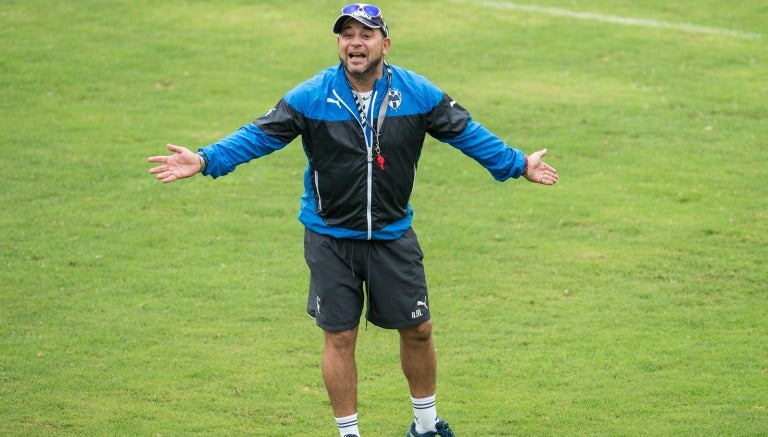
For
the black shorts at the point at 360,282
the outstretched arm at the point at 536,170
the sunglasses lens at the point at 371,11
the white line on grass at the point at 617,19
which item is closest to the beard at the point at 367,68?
the sunglasses lens at the point at 371,11

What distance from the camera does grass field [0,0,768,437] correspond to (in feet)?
28.4

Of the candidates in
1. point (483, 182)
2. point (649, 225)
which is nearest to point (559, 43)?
point (483, 182)

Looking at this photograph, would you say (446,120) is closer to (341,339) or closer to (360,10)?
(360,10)

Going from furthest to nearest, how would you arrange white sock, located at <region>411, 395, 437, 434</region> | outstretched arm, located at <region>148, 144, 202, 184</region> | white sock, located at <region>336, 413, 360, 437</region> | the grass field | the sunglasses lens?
the grass field < white sock, located at <region>411, 395, 437, 434</region> < white sock, located at <region>336, 413, 360, 437</region> < the sunglasses lens < outstretched arm, located at <region>148, 144, 202, 184</region>

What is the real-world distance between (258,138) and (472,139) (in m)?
1.30

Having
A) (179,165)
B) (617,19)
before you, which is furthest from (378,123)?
(617,19)

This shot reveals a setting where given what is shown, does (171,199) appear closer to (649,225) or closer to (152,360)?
(152,360)

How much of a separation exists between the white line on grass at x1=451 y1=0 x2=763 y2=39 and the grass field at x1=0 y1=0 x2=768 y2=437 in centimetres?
6

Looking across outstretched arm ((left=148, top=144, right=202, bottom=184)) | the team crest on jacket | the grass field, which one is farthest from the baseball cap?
the grass field

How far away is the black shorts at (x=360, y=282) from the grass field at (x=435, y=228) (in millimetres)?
1040

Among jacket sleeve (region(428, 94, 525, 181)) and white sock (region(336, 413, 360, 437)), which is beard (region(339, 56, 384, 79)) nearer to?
jacket sleeve (region(428, 94, 525, 181))

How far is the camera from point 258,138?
24.4ft

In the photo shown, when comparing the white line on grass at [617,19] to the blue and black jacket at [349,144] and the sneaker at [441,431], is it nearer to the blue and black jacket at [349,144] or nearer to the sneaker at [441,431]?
the blue and black jacket at [349,144]

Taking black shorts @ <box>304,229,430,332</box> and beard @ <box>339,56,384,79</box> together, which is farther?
black shorts @ <box>304,229,430,332</box>
